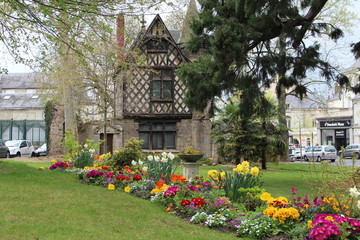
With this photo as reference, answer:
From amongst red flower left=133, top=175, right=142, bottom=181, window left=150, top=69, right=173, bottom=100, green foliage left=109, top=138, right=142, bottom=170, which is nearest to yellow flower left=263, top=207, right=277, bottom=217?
red flower left=133, top=175, right=142, bottom=181

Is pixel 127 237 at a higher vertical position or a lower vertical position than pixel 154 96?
lower

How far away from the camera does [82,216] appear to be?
274 inches

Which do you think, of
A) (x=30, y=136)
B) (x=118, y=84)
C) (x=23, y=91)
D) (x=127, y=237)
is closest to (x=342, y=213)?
(x=127, y=237)

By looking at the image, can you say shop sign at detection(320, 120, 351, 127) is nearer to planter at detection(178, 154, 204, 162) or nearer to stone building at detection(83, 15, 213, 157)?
stone building at detection(83, 15, 213, 157)

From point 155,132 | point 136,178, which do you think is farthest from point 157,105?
point 136,178

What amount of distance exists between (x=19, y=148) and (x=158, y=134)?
12040 mm

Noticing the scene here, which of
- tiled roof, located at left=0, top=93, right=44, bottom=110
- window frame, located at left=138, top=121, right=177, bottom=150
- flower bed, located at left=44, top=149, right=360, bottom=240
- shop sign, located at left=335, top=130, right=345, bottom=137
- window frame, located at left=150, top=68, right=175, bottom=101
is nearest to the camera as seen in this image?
flower bed, located at left=44, top=149, right=360, bottom=240

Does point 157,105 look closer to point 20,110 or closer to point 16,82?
point 20,110

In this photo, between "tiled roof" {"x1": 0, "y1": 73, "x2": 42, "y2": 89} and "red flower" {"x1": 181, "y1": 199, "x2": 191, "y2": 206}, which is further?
"tiled roof" {"x1": 0, "y1": 73, "x2": 42, "y2": 89}

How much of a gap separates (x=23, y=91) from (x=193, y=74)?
54250 mm

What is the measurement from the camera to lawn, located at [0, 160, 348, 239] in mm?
5930

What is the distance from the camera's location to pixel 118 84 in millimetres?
26375

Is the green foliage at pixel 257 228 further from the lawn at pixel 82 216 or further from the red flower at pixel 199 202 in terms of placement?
the red flower at pixel 199 202

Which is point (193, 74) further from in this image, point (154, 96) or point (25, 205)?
point (154, 96)
